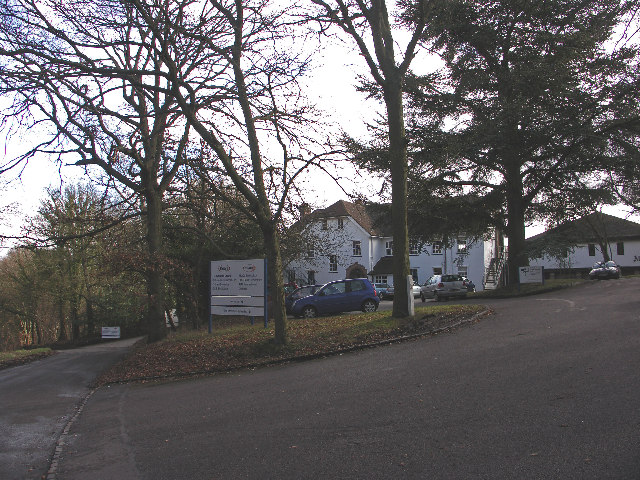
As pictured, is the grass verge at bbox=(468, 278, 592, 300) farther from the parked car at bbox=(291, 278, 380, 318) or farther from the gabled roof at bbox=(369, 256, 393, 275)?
the gabled roof at bbox=(369, 256, 393, 275)

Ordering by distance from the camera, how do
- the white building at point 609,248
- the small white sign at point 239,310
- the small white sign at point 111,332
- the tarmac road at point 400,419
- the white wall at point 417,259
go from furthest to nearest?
the white wall at point 417,259 < the white building at point 609,248 < the small white sign at point 111,332 < the small white sign at point 239,310 < the tarmac road at point 400,419

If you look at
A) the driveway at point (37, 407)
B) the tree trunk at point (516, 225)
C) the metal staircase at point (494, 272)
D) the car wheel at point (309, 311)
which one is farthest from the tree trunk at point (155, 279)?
the metal staircase at point (494, 272)

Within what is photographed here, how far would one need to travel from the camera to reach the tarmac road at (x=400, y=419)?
4.86 meters

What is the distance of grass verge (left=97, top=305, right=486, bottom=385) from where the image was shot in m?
12.2

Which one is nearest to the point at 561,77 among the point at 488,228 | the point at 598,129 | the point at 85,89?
the point at 598,129

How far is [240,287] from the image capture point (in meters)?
16.2

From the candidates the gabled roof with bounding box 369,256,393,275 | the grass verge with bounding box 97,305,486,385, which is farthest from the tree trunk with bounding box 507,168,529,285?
the gabled roof with bounding box 369,256,393,275

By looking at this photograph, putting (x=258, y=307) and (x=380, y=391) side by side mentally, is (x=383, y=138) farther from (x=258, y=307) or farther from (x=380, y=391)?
(x=380, y=391)

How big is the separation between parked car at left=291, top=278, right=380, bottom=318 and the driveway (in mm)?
8049

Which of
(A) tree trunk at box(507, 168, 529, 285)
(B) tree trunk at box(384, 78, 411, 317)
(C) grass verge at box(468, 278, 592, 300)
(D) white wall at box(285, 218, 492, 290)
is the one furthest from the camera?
(D) white wall at box(285, 218, 492, 290)

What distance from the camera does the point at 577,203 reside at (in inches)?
1046

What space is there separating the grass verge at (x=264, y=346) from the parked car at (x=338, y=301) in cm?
749

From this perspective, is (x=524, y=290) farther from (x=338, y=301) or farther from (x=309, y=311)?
(x=309, y=311)

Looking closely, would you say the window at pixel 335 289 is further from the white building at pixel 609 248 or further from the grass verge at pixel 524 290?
the white building at pixel 609 248
